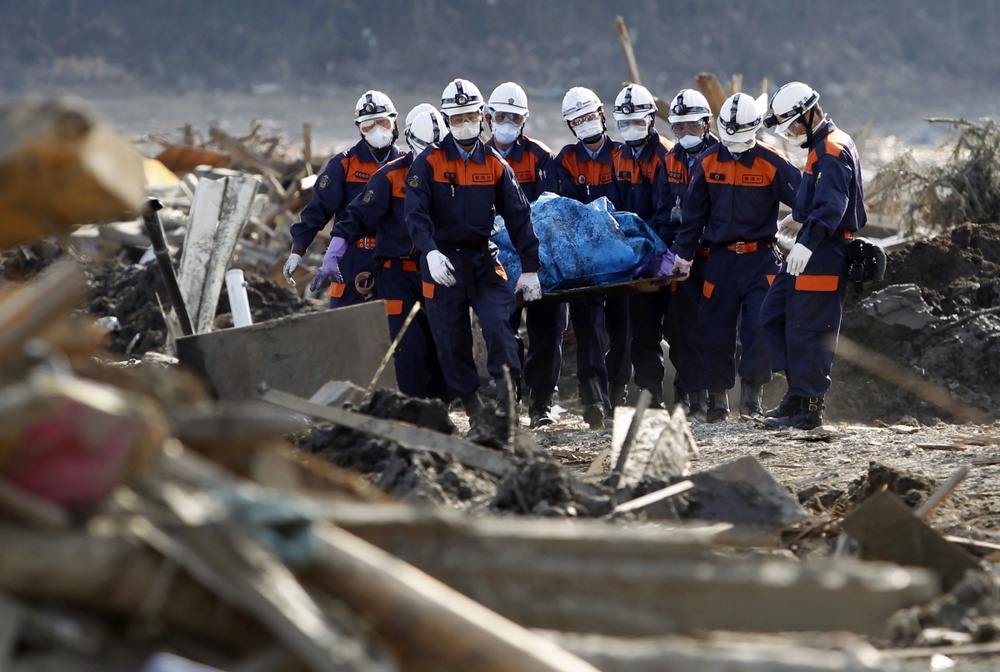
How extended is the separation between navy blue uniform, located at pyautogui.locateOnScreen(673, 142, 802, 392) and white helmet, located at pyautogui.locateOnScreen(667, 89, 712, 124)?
2.38 feet

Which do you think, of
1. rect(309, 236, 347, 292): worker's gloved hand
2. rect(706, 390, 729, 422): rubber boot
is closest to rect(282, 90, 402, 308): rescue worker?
rect(309, 236, 347, 292): worker's gloved hand

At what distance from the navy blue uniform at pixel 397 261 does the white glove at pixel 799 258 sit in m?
2.47

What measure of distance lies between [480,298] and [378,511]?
18.2 feet

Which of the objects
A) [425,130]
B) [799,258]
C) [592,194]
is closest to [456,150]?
[425,130]

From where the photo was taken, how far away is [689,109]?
31.3ft

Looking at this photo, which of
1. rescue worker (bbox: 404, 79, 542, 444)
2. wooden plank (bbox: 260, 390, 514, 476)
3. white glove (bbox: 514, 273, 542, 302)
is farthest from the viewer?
white glove (bbox: 514, 273, 542, 302)

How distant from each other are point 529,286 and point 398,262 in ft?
3.46

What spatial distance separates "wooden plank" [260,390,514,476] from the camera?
532 centimetres

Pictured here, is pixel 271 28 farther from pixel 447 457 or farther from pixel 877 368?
pixel 447 457

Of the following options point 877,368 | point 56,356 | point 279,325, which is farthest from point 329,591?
point 877,368

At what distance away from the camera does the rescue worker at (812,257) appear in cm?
805

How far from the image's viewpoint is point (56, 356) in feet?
9.82

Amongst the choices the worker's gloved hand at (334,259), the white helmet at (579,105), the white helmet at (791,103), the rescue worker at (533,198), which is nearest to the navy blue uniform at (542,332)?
the rescue worker at (533,198)

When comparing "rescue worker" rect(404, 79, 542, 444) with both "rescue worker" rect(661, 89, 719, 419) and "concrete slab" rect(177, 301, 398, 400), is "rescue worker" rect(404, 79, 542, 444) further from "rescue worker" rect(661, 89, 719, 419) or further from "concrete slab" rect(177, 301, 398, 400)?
"rescue worker" rect(661, 89, 719, 419)
